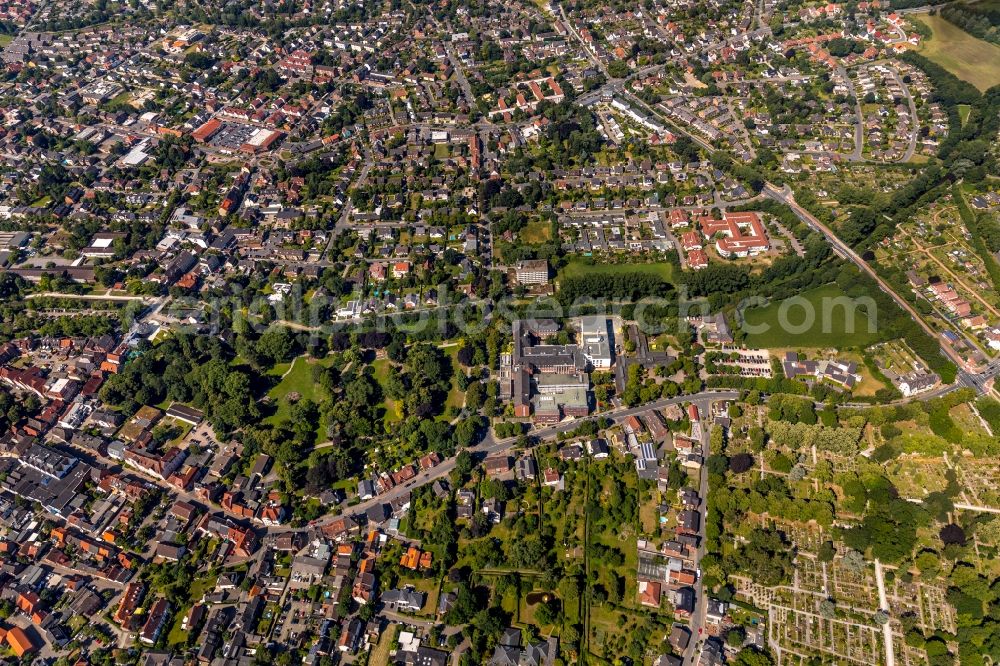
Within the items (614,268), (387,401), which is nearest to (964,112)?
(614,268)

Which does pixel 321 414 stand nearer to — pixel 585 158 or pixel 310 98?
pixel 585 158

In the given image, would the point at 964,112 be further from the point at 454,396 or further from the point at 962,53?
the point at 454,396

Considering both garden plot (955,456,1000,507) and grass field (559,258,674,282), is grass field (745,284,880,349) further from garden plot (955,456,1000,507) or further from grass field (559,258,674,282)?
garden plot (955,456,1000,507)

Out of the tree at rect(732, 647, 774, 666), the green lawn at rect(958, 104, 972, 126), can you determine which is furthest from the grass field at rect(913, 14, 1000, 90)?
the tree at rect(732, 647, 774, 666)

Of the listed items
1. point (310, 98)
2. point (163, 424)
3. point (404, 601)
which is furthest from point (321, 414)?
point (310, 98)

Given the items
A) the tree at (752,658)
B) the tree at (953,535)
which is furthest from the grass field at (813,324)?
the tree at (752,658)
